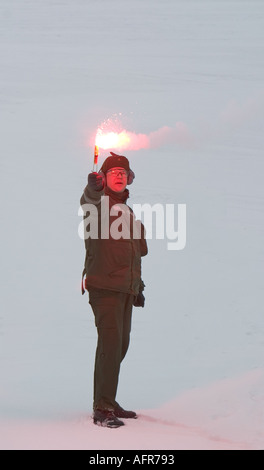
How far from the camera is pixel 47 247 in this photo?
14.9 metres

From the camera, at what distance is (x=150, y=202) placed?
663 inches

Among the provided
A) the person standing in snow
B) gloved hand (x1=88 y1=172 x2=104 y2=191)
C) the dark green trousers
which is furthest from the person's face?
the dark green trousers

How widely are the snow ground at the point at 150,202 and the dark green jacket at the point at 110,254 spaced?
984 mm

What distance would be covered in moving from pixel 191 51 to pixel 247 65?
223 cm

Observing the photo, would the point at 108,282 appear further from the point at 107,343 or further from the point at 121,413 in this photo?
the point at 121,413

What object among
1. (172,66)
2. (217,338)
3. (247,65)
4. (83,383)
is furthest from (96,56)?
(83,383)

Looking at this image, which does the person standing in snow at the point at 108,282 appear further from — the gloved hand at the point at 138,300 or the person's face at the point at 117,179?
the gloved hand at the point at 138,300

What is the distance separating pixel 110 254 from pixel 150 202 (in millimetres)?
10395

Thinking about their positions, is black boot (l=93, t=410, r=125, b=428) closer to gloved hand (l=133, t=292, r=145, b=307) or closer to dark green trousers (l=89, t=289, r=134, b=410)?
dark green trousers (l=89, t=289, r=134, b=410)

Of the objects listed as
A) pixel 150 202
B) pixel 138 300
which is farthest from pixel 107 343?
pixel 150 202

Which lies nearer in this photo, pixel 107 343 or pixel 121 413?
pixel 107 343

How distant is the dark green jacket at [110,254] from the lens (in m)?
6.46

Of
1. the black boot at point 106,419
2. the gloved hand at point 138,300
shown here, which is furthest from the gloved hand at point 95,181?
the black boot at point 106,419

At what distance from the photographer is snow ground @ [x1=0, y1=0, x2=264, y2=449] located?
24.7 feet
